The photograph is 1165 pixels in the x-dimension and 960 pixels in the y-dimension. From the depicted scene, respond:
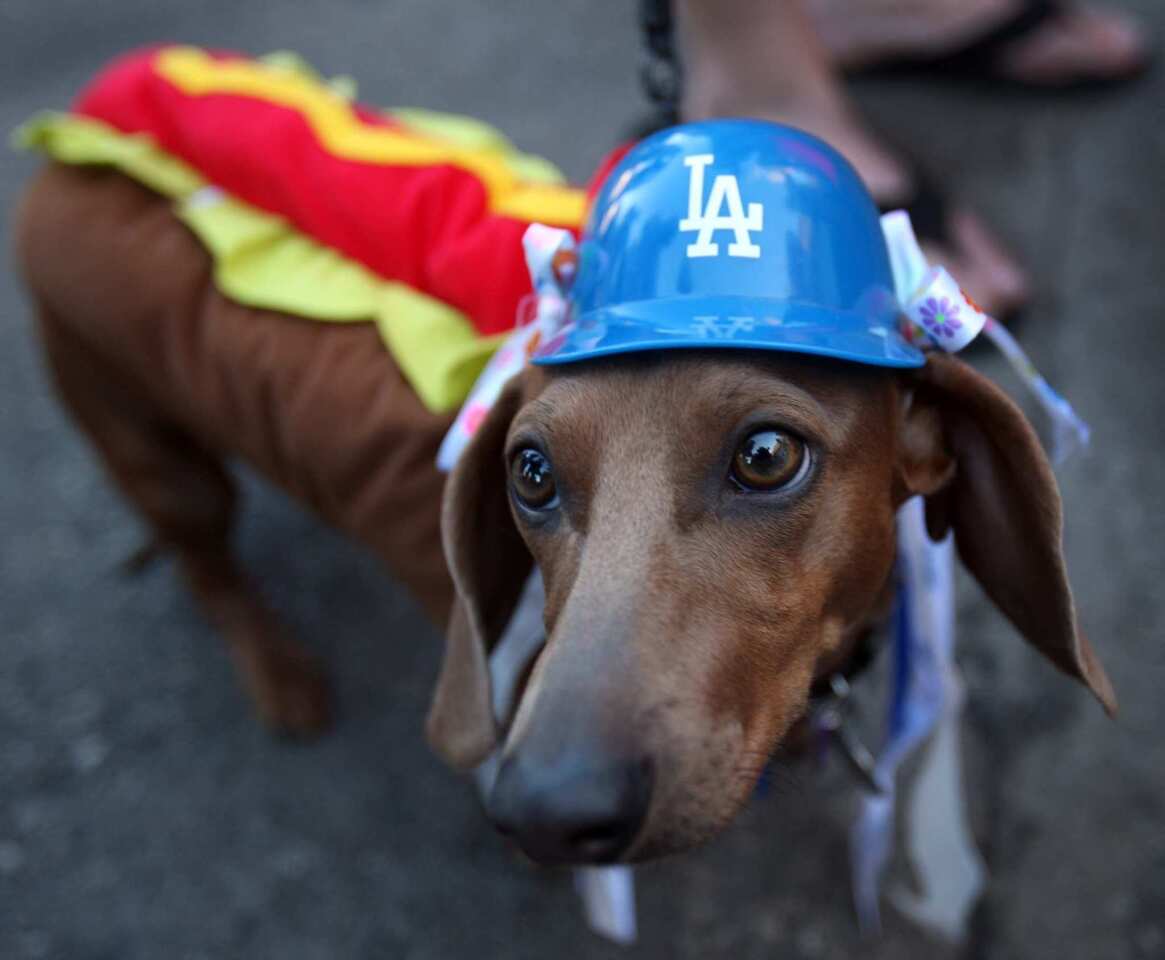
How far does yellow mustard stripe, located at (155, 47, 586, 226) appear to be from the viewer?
6.99ft

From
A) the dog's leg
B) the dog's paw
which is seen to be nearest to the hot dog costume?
the dog's leg

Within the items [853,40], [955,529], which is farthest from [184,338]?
[853,40]

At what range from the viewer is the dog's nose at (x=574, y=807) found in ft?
3.89

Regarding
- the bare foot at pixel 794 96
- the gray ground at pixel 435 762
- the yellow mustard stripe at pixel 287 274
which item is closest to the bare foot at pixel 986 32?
the gray ground at pixel 435 762

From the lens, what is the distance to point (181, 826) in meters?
2.77

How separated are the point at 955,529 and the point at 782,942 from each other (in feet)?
3.47

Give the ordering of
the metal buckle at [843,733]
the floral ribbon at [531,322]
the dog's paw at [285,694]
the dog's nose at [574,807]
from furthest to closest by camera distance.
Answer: the dog's paw at [285,694], the metal buckle at [843,733], the floral ribbon at [531,322], the dog's nose at [574,807]

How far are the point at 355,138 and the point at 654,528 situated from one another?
1.34 metres

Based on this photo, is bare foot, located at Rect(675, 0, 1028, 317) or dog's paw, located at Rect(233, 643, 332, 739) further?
bare foot, located at Rect(675, 0, 1028, 317)

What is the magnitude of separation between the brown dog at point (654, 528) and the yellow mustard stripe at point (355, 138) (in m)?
0.39

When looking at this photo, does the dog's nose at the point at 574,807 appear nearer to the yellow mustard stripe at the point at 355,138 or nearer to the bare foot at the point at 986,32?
the yellow mustard stripe at the point at 355,138

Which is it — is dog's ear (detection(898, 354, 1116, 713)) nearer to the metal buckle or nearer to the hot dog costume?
the hot dog costume

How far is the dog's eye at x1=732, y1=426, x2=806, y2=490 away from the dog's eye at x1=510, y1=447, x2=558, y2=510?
0.91ft

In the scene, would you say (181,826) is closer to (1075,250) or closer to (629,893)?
(629,893)
